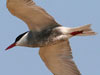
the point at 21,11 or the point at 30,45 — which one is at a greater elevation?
the point at 21,11

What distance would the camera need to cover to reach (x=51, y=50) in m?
10.9

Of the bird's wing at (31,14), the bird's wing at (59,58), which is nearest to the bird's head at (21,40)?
the bird's wing at (31,14)

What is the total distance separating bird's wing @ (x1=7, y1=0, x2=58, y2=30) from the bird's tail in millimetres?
468

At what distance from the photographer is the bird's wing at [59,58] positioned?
1064 centimetres

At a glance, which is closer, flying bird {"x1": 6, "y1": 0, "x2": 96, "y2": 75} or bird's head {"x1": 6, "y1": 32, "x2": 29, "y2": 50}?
flying bird {"x1": 6, "y1": 0, "x2": 96, "y2": 75}

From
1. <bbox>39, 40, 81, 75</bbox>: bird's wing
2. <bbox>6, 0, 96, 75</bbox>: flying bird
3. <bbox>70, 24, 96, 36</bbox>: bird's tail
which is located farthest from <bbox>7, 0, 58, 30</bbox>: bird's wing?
<bbox>39, 40, 81, 75</bbox>: bird's wing

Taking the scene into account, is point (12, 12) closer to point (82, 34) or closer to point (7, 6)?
point (7, 6)

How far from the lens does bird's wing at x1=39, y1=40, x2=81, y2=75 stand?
1064 centimetres

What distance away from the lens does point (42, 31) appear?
400 inches

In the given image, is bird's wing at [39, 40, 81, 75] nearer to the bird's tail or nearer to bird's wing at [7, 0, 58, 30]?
the bird's tail

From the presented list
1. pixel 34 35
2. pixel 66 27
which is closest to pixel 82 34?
pixel 66 27

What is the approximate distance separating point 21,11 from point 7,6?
1.10ft

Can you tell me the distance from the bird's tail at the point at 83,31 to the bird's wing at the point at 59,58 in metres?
0.63

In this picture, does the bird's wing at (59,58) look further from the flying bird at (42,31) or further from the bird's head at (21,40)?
the bird's head at (21,40)
